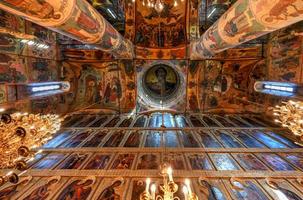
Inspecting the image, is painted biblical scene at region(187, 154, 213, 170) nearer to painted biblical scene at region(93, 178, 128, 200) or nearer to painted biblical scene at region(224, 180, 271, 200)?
painted biblical scene at region(224, 180, 271, 200)

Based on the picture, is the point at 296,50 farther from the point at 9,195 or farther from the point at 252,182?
the point at 9,195

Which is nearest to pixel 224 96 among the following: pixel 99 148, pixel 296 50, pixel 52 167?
pixel 296 50

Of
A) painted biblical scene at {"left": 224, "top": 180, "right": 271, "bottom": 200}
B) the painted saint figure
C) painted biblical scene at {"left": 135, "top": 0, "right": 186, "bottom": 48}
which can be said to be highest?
painted biblical scene at {"left": 135, "top": 0, "right": 186, "bottom": 48}

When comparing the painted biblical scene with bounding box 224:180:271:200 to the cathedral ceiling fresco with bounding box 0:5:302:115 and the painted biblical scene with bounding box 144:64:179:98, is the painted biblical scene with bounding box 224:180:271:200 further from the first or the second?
the painted biblical scene with bounding box 144:64:179:98

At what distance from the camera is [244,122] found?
10.7 meters

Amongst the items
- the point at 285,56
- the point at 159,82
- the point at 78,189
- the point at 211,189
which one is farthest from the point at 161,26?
the point at 78,189

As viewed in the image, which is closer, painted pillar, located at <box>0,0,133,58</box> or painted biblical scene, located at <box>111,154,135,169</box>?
painted pillar, located at <box>0,0,133,58</box>

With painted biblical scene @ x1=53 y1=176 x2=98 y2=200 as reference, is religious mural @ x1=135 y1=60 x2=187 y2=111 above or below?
above

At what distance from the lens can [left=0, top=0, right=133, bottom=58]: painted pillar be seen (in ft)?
10.6

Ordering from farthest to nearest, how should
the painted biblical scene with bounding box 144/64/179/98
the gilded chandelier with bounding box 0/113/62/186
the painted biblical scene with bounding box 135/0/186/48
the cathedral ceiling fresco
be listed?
the painted biblical scene with bounding box 144/64/179/98 → the painted biblical scene with bounding box 135/0/186/48 → the cathedral ceiling fresco → the gilded chandelier with bounding box 0/113/62/186

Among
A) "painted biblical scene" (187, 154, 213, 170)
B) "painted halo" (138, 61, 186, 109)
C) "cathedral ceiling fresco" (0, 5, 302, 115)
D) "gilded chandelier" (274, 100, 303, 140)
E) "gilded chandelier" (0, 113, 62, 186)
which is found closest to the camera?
"gilded chandelier" (0, 113, 62, 186)

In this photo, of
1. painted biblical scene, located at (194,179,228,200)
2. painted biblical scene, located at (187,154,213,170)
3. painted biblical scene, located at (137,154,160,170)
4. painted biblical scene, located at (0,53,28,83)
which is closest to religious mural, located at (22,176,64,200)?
painted biblical scene, located at (137,154,160,170)

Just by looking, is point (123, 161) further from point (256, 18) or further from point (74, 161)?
point (256, 18)

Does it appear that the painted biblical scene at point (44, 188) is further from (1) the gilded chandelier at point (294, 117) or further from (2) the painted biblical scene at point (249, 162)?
(1) the gilded chandelier at point (294, 117)
